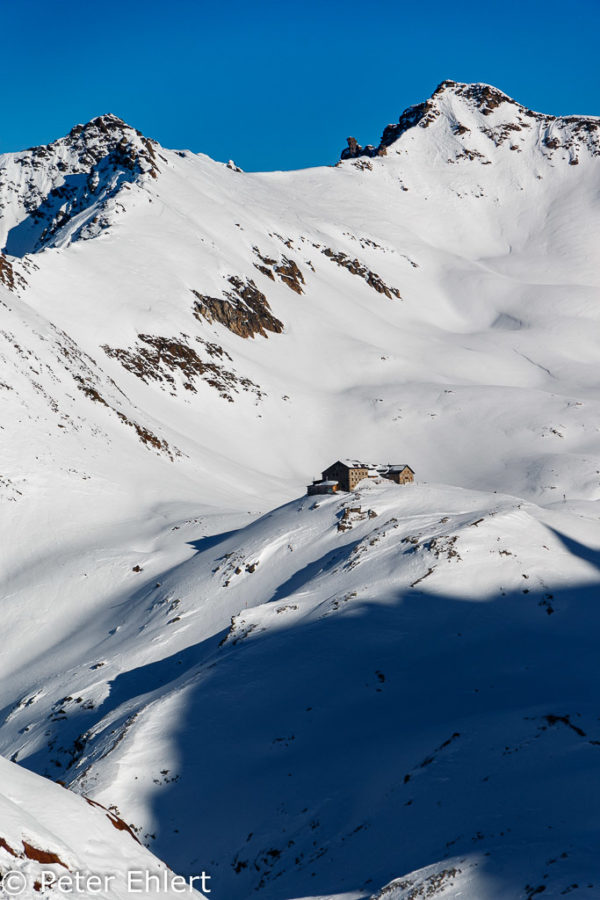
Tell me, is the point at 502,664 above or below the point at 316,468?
below

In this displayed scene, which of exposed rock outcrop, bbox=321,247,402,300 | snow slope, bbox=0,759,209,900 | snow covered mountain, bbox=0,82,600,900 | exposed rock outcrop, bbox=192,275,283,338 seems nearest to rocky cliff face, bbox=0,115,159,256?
snow covered mountain, bbox=0,82,600,900

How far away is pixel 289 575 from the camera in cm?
3806

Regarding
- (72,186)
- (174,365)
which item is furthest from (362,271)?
(72,186)

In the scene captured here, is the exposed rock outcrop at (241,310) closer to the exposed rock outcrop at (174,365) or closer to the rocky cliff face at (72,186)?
the exposed rock outcrop at (174,365)

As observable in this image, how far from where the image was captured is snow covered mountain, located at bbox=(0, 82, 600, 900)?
16906 millimetres

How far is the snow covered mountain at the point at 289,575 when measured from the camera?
16.9m

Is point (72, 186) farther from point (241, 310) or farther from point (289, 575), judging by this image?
point (289, 575)

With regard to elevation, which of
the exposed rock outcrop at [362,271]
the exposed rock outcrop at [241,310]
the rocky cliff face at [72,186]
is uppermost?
the rocky cliff face at [72,186]

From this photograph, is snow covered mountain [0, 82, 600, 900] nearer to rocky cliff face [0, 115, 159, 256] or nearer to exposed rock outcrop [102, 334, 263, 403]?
exposed rock outcrop [102, 334, 263, 403]

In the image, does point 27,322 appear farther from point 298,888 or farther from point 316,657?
point 298,888

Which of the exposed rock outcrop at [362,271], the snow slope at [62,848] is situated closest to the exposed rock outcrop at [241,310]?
the exposed rock outcrop at [362,271]

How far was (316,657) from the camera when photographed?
1009 inches

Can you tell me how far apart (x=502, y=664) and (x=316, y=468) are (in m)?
64.8

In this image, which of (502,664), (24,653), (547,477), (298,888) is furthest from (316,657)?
(547,477)
